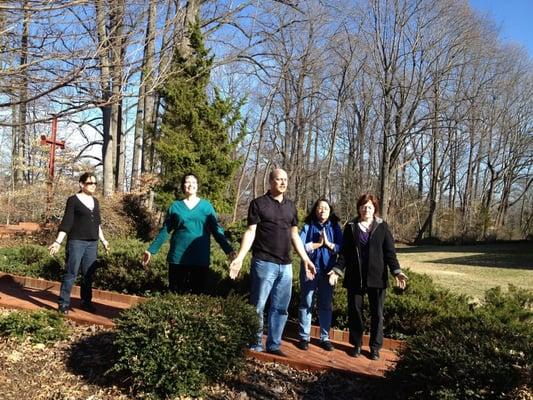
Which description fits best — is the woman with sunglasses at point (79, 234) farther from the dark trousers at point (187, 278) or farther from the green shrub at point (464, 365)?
the green shrub at point (464, 365)

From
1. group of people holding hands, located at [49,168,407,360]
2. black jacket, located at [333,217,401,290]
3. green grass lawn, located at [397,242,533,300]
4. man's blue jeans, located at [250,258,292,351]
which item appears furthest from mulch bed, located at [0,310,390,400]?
green grass lawn, located at [397,242,533,300]

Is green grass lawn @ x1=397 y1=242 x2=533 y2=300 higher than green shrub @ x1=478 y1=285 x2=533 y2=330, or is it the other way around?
green shrub @ x1=478 y1=285 x2=533 y2=330

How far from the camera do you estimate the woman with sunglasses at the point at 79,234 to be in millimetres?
5637

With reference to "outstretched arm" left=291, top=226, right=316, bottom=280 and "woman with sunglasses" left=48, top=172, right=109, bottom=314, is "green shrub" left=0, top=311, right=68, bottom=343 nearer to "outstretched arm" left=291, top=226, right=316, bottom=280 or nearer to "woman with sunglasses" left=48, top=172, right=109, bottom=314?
"woman with sunglasses" left=48, top=172, right=109, bottom=314

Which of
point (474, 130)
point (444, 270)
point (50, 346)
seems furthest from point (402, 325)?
point (474, 130)

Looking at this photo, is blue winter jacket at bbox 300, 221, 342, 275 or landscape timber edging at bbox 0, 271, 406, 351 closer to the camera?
blue winter jacket at bbox 300, 221, 342, 275

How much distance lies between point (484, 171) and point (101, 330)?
141 ft

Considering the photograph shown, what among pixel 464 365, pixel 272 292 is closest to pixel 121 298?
pixel 272 292

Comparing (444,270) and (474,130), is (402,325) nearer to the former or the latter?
(444,270)

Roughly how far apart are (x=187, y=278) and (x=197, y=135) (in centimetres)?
844

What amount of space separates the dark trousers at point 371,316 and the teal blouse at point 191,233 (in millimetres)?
1322

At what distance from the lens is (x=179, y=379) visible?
3678mm

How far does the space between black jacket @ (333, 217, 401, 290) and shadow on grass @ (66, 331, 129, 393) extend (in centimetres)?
222

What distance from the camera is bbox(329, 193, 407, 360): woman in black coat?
184 inches
